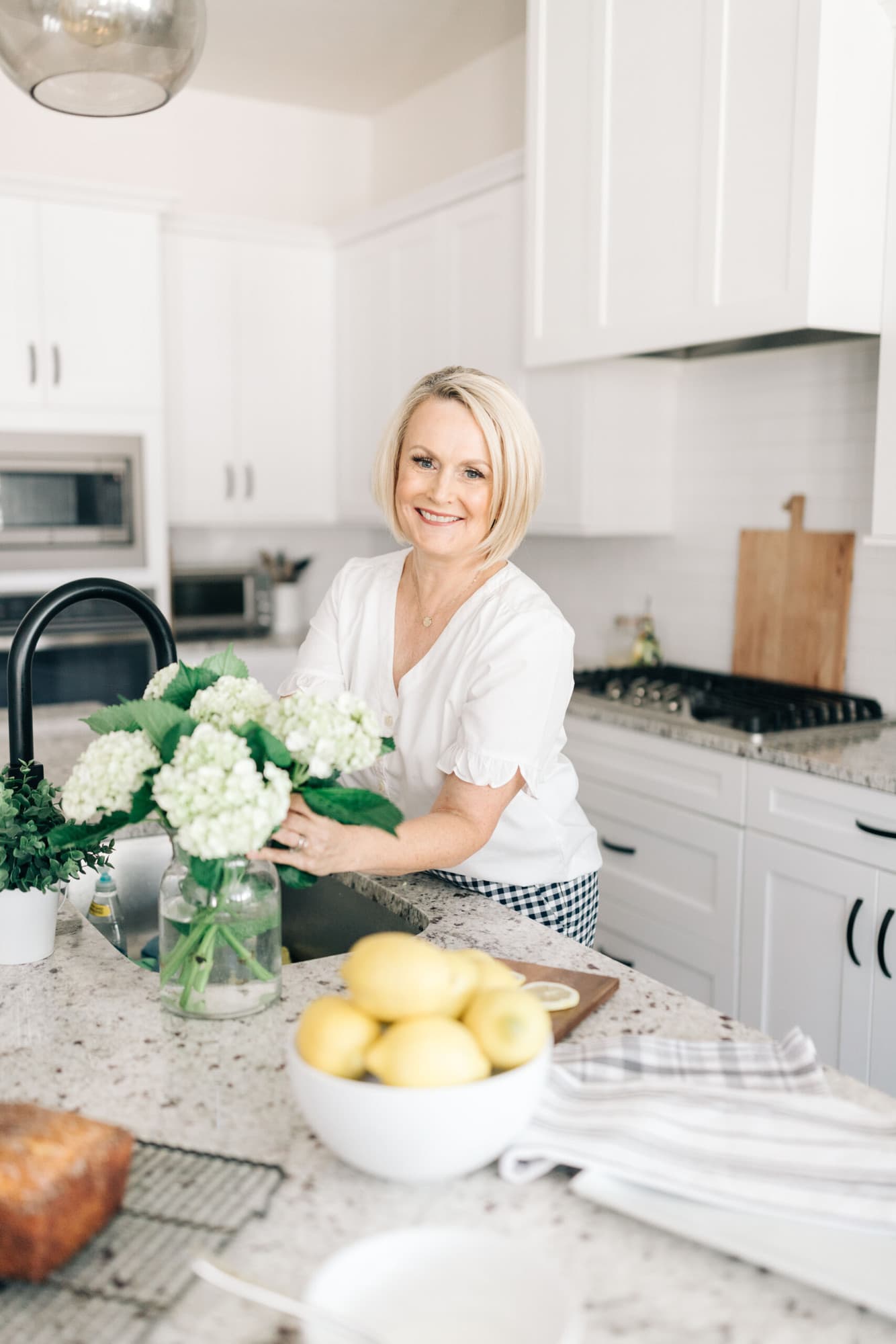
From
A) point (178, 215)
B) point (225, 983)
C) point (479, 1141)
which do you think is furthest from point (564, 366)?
point (479, 1141)

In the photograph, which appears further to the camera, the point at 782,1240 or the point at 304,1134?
the point at 304,1134

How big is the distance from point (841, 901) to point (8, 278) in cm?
297

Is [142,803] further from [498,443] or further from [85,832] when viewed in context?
[498,443]

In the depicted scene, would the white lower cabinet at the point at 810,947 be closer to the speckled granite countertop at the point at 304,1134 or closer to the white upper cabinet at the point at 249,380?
the speckled granite countertop at the point at 304,1134

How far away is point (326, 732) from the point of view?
3.45 ft

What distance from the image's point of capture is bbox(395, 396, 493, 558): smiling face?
1.65 meters

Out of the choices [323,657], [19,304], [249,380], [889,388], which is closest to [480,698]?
[323,657]

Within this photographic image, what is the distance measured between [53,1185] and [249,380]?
149 inches

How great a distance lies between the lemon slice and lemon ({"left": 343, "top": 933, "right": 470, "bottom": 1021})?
0.28 meters

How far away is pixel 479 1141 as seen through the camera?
0.85m

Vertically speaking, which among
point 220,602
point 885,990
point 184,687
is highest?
point 184,687

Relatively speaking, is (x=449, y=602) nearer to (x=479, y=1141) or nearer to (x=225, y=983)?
(x=225, y=983)

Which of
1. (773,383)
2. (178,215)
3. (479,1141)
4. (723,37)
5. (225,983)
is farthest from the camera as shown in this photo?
(178,215)

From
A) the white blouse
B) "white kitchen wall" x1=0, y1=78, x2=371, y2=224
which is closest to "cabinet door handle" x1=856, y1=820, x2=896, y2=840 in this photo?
the white blouse
